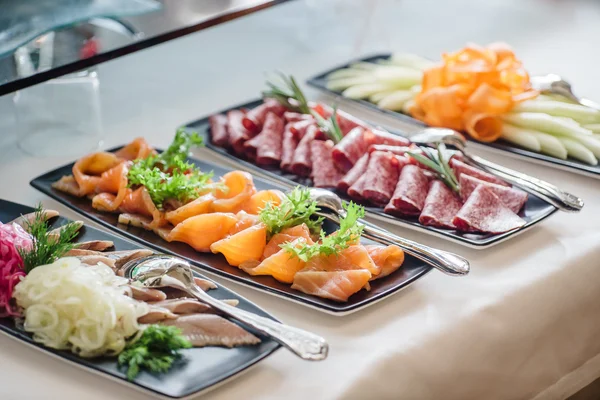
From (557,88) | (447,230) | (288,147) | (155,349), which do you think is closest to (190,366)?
(155,349)

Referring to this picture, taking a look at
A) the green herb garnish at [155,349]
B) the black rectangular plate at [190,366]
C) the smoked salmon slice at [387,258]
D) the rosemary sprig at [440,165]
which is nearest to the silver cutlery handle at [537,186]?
the rosemary sprig at [440,165]

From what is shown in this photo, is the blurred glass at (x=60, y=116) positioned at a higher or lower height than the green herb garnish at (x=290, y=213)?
lower

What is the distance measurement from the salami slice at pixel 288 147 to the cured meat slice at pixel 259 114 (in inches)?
3.2

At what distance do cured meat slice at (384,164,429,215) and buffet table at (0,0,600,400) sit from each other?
0.05m

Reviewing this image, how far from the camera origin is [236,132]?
7.23ft

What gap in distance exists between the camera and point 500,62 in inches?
93.9

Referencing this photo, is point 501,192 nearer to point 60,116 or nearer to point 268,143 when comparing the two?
point 268,143

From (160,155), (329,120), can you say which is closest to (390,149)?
(329,120)

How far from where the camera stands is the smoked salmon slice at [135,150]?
2012 mm

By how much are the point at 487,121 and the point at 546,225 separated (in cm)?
47

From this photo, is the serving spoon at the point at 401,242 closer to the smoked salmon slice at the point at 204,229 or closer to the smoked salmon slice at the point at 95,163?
the smoked salmon slice at the point at 204,229

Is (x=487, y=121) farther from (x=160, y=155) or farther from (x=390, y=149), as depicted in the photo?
(x=160, y=155)

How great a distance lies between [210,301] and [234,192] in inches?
17.7

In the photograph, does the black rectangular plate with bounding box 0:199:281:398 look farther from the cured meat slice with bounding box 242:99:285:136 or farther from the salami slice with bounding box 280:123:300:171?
the cured meat slice with bounding box 242:99:285:136
